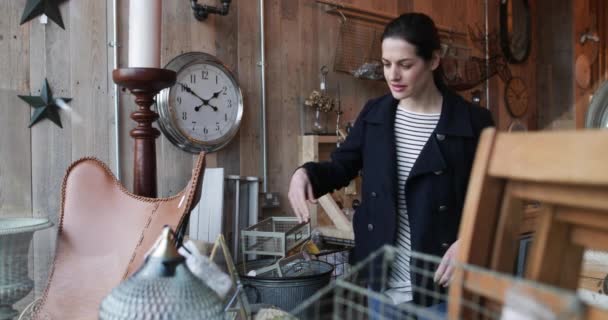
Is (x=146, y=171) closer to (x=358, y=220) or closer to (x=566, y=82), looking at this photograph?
(x=358, y=220)

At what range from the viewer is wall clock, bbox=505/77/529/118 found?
12.6 ft

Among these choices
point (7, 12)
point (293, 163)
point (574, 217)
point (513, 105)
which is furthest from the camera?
point (513, 105)

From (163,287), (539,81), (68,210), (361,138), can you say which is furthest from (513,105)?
(163,287)

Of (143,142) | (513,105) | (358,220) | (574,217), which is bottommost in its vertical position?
(358,220)

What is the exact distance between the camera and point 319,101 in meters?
2.49

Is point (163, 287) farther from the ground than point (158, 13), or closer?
closer

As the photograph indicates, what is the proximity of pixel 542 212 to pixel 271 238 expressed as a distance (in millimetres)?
1406

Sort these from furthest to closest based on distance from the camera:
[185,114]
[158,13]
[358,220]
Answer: [185,114] → [358,220] → [158,13]

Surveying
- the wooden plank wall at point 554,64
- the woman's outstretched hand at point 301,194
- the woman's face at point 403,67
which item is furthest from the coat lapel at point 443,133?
the wooden plank wall at point 554,64

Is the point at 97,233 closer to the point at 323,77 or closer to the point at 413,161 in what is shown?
the point at 413,161

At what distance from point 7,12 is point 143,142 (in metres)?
0.73

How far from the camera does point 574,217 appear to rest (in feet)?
1.94

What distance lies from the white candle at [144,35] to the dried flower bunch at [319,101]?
117cm

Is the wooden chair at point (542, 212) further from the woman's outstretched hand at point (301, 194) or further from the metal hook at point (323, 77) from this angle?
the metal hook at point (323, 77)
